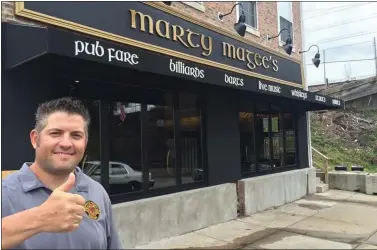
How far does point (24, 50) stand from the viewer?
4910mm

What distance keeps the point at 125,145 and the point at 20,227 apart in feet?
16.8

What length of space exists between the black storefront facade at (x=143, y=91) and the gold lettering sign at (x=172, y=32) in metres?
0.02

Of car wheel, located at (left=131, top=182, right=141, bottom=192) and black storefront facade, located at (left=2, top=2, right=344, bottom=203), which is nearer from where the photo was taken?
black storefront facade, located at (left=2, top=2, right=344, bottom=203)

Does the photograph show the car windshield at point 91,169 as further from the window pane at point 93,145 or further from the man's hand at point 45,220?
the man's hand at point 45,220

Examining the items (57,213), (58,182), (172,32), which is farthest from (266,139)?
(57,213)

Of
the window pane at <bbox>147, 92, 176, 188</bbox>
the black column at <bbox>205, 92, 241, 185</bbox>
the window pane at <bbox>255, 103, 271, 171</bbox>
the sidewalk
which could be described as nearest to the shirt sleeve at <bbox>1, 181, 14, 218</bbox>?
the sidewalk

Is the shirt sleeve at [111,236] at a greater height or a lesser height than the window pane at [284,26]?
lesser

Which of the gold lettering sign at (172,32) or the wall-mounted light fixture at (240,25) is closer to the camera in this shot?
the gold lettering sign at (172,32)

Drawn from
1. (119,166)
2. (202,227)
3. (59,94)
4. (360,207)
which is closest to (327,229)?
(202,227)

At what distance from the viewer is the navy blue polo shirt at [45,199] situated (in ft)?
5.66

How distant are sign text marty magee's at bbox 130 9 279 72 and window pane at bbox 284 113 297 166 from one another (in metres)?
2.09

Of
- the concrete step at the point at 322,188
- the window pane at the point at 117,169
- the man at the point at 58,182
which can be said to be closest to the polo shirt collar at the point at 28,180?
the man at the point at 58,182

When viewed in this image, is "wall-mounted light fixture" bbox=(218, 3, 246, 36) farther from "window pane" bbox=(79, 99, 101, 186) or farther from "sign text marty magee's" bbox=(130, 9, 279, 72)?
"window pane" bbox=(79, 99, 101, 186)

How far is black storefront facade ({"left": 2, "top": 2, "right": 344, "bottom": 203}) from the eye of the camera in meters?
5.10
